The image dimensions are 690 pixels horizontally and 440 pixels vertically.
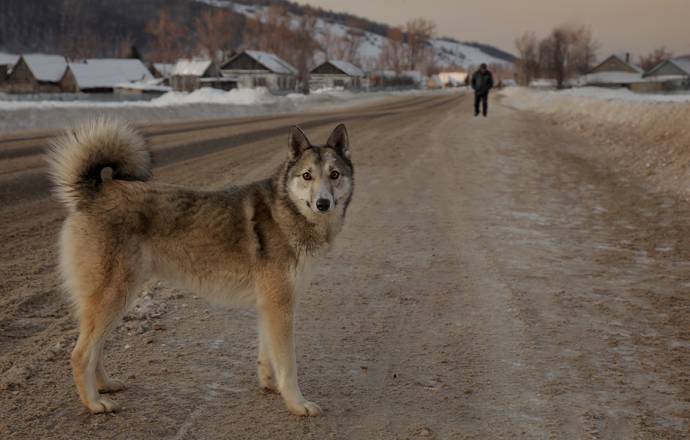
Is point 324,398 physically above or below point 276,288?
below

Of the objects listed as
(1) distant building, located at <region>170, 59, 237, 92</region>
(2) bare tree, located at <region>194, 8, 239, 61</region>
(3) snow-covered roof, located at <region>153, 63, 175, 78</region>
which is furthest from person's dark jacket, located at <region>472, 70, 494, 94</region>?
(2) bare tree, located at <region>194, 8, 239, 61</region>

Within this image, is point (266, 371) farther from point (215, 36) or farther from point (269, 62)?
point (215, 36)

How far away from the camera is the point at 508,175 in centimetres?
1411

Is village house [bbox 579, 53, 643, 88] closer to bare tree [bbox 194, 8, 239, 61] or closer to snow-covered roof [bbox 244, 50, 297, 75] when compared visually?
snow-covered roof [bbox 244, 50, 297, 75]

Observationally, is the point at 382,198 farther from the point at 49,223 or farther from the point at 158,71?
the point at 158,71

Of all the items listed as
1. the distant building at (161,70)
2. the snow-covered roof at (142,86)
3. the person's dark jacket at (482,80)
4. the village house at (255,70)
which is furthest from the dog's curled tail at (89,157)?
the distant building at (161,70)

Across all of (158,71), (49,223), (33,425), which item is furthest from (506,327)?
(158,71)

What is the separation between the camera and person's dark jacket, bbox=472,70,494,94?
29250 millimetres

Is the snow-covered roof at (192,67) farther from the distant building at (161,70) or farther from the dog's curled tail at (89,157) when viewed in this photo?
the dog's curled tail at (89,157)

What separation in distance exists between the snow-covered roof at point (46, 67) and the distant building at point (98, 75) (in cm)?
178

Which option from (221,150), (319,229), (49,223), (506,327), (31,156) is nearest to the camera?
(319,229)

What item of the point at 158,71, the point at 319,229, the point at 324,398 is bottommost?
the point at 324,398

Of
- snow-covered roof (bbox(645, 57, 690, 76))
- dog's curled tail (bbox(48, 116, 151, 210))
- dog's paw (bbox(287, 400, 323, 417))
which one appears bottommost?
dog's paw (bbox(287, 400, 323, 417))

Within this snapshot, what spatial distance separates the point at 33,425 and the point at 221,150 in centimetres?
1387
